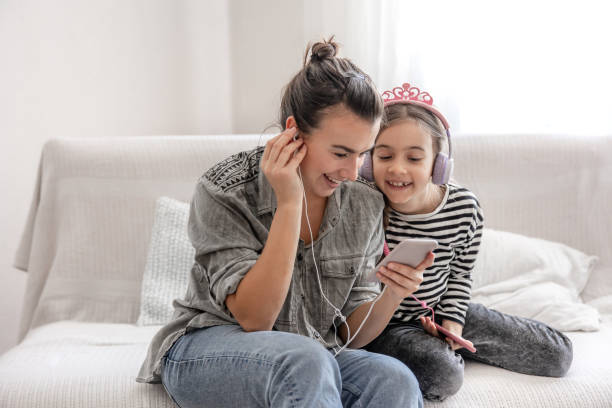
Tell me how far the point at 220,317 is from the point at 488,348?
0.66 metres

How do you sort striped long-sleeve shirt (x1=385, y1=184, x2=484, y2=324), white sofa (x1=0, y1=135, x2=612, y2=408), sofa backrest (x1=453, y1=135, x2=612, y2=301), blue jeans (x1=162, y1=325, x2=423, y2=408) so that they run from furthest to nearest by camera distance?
sofa backrest (x1=453, y1=135, x2=612, y2=301) < white sofa (x1=0, y1=135, x2=612, y2=408) < striped long-sleeve shirt (x1=385, y1=184, x2=484, y2=324) < blue jeans (x1=162, y1=325, x2=423, y2=408)

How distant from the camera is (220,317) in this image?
1.25 metres

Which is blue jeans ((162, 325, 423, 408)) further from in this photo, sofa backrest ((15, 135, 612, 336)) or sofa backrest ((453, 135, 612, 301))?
sofa backrest ((453, 135, 612, 301))

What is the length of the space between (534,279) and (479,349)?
1.51ft

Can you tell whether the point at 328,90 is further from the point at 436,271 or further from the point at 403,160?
the point at 436,271

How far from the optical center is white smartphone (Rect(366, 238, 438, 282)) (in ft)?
3.81

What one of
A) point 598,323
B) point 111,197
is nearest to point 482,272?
point 598,323

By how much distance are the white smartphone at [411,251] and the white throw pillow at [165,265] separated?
0.75 meters

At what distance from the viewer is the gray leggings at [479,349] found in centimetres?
132

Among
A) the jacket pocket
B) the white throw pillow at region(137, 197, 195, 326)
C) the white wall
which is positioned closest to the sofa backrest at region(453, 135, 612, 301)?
the jacket pocket

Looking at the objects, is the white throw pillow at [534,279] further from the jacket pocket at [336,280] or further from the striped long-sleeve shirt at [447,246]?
the jacket pocket at [336,280]

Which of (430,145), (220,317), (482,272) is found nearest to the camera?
(220,317)

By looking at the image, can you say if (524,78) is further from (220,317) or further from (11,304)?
(11,304)

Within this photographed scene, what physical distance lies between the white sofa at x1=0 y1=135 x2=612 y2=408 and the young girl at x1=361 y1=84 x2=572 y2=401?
0.34ft
